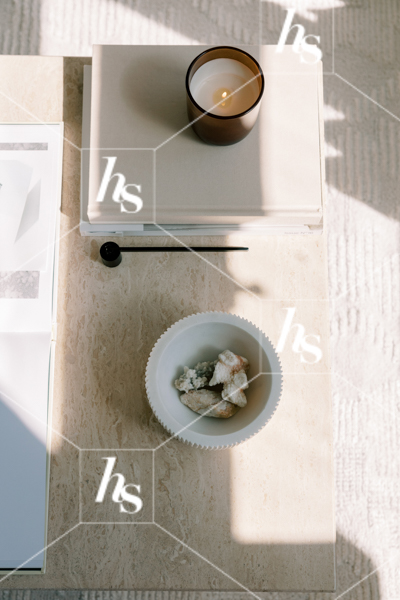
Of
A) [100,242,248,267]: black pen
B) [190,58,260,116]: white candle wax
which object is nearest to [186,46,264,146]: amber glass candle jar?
[190,58,260,116]: white candle wax

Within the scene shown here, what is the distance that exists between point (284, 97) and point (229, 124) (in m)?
0.12

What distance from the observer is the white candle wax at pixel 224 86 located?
0.62m

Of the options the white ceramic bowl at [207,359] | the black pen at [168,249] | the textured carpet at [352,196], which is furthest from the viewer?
the textured carpet at [352,196]

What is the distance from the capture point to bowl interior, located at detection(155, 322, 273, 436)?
57cm

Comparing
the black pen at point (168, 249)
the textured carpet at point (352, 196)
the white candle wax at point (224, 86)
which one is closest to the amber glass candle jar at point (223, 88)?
the white candle wax at point (224, 86)

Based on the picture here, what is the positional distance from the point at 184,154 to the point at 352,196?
2.55 ft

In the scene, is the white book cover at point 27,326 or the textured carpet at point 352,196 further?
the textured carpet at point 352,196

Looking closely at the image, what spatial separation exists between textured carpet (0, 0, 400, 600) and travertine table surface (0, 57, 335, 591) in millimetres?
578

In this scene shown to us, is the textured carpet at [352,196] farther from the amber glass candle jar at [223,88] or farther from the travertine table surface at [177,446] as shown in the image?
the amber glass candle jar at [223,88]

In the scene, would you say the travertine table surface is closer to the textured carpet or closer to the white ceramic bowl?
the white ceramic bowl

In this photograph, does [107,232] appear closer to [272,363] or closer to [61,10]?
[272,363]

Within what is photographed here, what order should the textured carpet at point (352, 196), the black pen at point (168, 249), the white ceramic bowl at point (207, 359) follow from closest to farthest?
the white ceramic bowl at point (207, 359) → the black pen at point (168, 249) → the textured carpet at point (352, 196)

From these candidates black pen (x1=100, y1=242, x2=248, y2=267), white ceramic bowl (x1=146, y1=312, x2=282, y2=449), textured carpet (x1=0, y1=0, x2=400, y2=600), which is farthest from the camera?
textured carpet (x1=0, y1=0, x2=400, y2=600)

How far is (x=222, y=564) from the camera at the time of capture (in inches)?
23.9
